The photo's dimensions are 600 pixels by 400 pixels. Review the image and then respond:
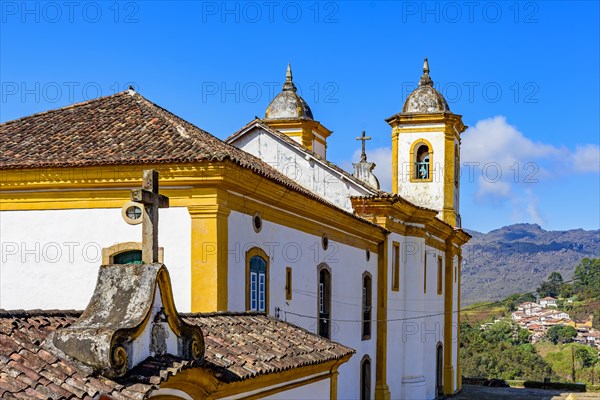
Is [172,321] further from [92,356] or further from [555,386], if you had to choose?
[555,386]

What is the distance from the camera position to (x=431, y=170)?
92.7 feet

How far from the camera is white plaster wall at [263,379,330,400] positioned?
1103 cm

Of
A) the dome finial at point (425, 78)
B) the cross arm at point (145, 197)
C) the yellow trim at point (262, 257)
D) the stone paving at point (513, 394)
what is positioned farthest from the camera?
the stone paving at point (513, 394)

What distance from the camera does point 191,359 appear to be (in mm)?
8156

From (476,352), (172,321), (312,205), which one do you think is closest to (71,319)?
(172,321)

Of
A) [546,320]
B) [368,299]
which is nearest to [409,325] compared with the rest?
[368,299]

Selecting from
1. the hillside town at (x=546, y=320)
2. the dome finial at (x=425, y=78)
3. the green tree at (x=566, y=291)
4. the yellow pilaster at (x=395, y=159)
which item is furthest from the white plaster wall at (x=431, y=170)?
the green tree at (x=566, y=291)

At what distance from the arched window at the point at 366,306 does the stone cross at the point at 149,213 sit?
13.9m

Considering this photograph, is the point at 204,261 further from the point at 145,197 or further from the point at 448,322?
the point at 448,322

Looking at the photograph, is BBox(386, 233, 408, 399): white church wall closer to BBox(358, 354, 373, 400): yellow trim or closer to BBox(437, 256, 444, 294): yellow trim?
BBox(358, 354, 373, 400): yellow trim

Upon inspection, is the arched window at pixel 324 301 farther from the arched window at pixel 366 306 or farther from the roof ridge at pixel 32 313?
the roof ridge at pixel 32 313

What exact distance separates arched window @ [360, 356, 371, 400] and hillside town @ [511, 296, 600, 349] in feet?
172

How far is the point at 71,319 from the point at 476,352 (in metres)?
52.1

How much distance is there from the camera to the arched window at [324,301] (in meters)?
18.7
